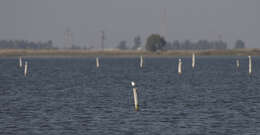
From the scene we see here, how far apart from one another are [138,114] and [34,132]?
10.4 m

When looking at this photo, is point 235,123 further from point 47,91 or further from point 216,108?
point 47,91

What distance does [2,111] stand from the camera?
45.7 metres

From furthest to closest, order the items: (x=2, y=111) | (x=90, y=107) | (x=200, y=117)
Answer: (x=90, y=107), (x=2, y=111), (x=200, y=117)

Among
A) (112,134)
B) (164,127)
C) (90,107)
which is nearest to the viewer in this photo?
(112,134)

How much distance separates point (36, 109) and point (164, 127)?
44.1 feet

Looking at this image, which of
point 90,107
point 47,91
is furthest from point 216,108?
point 47,91

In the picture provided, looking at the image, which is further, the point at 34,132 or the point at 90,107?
the point at 90,107

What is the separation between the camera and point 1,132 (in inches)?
1394

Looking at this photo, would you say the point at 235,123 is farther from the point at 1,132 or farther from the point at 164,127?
the point at 1,132

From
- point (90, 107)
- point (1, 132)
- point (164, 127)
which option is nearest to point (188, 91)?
point (90, 107)

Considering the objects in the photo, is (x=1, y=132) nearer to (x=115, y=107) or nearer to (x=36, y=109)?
(x=36, y=109)

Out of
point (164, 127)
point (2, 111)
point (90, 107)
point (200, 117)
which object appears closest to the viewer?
point (164, 127)

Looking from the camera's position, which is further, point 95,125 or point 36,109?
point 36,109

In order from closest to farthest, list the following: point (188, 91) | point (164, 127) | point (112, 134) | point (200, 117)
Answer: point (112, 134) < point (164, 127) < point (200, 117) < point (188, 91)
